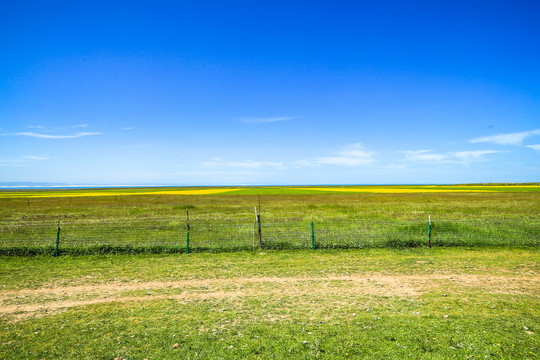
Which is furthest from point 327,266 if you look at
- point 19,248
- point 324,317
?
point 19,248

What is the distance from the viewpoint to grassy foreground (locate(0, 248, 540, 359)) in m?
5.70

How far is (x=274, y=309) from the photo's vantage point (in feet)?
25.3

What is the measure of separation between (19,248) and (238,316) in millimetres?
14958

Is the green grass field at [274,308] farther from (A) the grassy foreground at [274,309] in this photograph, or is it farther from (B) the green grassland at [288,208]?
(B) the green grassland at [288,208]

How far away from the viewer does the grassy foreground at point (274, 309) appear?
18.7 feet

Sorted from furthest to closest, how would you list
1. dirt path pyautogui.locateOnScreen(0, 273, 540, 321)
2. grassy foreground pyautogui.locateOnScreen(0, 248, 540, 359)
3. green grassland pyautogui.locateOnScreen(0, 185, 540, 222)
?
green grassland pyautogui.locateOnScreen(0, 185, 540, 222), dirt path pyautogui.locateOnScreen(0, 273, 540, 321), grassy foreground pyautogui.locateOnScreen(0, 248, 540, 359)

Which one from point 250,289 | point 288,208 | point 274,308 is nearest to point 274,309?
point 274,308

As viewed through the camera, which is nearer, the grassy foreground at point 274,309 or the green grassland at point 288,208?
the grassy foreground at point 274,309

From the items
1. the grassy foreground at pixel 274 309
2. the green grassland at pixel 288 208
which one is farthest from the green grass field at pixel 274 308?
the green grassland at pixel 288 208

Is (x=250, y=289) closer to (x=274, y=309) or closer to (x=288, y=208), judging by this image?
(x=274, y=309)

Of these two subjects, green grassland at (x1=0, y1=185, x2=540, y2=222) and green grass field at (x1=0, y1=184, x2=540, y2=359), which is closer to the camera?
green grass field at (x1=0, y1=184, x2=540, y2=359)

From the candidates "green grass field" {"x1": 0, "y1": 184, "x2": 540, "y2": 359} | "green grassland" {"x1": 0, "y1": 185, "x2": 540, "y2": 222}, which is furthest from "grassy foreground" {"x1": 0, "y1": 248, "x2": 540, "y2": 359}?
"green grassland" {"x1": 0, "y1": 185, "x2": 540, "y2": 222}

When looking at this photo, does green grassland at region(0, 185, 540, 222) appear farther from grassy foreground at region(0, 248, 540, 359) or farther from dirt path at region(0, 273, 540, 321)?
dirt path at region(0, 273, 540, 321)

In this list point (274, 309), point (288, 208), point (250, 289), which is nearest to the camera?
point (274, 309)
